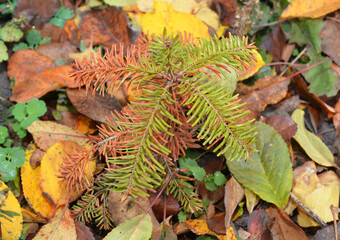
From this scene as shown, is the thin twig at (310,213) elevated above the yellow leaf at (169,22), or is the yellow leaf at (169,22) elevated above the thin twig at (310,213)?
the yellow leaf at (169,22)

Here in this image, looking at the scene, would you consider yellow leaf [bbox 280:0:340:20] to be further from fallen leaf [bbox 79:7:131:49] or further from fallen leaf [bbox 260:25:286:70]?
fallen leaf [bbox 79:7:131:49]

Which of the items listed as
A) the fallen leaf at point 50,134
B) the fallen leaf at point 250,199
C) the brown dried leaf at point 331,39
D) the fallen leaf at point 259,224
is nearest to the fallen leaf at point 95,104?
the fallen leaf at point 50,134

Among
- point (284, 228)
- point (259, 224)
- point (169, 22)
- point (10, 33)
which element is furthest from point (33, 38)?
point (284, 228)

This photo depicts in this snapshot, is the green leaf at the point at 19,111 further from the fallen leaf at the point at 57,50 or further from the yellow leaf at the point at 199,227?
the yellow leaf at the point at 199,227

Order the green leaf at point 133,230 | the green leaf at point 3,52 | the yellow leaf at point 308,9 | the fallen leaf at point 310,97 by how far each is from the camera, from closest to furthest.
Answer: the green leaf at point 133,230, the green leaf at point 3,52, the fallen leaf at point 310,97, the yellow leaf at point 308,9

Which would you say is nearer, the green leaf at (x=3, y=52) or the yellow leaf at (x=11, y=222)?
the yellow leaf at (x=11, y=222)

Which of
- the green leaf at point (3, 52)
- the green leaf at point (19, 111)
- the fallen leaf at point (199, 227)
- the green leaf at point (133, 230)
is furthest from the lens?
the green leaf at point (3, 52)

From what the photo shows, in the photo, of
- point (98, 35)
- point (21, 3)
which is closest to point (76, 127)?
point (98, 35)

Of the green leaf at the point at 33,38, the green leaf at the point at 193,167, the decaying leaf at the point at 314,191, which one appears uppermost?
the green leaf at the point at 33,38
